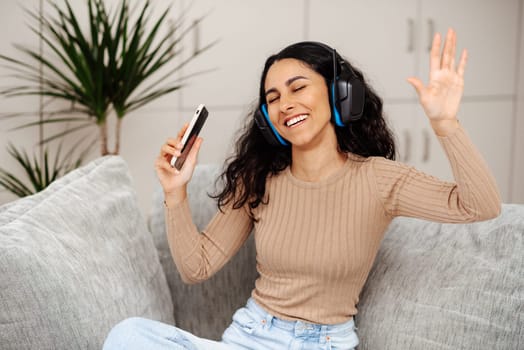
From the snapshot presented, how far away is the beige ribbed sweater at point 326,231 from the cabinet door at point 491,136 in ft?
8.19

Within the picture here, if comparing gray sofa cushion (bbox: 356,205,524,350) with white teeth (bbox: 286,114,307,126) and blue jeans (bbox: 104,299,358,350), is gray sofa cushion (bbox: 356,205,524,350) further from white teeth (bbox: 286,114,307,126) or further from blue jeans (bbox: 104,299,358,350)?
white teeth (bbox: 286,114,307,126)

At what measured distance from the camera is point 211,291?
1.70m

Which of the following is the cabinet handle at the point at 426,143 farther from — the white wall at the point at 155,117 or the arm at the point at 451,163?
the arm at the point at 451,163

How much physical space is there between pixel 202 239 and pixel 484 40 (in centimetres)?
300

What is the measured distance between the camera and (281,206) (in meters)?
1.44

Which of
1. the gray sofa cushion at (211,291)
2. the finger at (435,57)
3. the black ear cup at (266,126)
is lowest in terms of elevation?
the gray sofa cushion at (211,291)

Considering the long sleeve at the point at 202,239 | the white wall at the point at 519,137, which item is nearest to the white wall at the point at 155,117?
the long sleeve at the point at 202,239

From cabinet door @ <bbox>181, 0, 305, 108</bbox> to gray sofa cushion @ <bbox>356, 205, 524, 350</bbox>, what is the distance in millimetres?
1858

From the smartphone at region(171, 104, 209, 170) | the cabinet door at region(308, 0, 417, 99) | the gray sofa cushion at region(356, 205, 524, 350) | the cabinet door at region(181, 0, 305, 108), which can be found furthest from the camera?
the cabinet door at region(308, 0, 417, 99)

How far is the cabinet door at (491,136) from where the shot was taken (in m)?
3.75

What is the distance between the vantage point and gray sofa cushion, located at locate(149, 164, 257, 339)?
A: 1.70m

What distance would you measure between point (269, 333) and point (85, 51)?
1.48m

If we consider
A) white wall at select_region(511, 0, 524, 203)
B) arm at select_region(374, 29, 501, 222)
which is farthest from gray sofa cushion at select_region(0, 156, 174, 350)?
white wall at select_region(511, 0, 524, 203)

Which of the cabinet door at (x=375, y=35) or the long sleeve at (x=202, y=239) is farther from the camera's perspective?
the cabinet door at (x=375, y=35)
